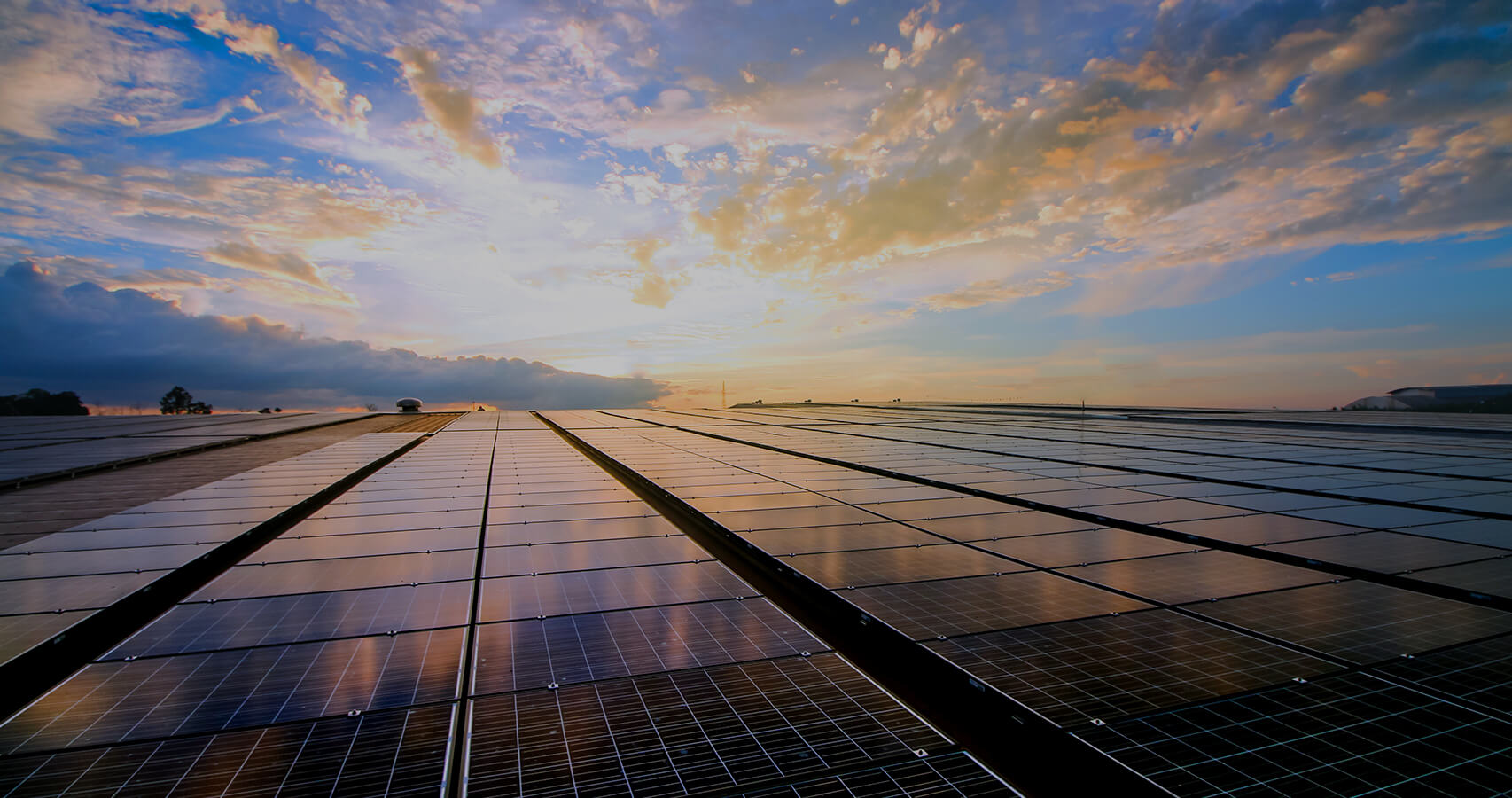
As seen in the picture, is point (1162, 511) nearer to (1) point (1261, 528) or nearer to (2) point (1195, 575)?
(1) point (1261, 528)

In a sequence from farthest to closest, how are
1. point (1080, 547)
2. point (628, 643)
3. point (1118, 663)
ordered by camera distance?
point (1080, 547) < point (628, 643) < point (1118, 663)

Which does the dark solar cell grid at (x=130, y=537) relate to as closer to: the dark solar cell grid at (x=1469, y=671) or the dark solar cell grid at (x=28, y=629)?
the dark solar cell grid at (x=28, y=629)

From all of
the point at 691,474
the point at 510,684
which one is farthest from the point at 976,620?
the point at 691,474

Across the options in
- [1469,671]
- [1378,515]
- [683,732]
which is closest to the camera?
[683,732]

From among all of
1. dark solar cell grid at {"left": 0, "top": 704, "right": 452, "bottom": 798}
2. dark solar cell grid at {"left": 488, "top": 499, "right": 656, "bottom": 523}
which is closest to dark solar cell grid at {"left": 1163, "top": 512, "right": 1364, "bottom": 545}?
dark solar cell grid at {"left": 488, "top": 499, "right": 656, "bottom": 523}

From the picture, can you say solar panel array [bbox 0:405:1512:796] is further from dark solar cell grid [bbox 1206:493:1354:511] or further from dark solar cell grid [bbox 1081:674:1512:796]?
dark solar cell grid [bbox 1206:493:1354:511]

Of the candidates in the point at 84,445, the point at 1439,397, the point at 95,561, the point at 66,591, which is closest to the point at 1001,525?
the point at 66,591

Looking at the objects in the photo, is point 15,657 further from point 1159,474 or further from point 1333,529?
point 1159,474
